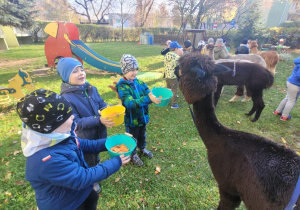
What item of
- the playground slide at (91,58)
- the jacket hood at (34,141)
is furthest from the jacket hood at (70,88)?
the playground slide at (91,58)

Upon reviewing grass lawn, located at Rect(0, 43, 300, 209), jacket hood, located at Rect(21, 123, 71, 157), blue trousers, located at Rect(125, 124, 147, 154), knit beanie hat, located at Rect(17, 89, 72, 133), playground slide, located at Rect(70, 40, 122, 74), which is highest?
knit beanie hat, located at Rect(17, 89, 72, 133)

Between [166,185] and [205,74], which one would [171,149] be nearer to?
[166,185]

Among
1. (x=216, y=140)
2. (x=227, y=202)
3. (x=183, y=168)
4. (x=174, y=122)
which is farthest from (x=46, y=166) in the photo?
(x=174, y=122)

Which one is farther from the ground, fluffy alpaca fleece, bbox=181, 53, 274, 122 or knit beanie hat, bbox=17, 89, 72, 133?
knit beanie hat, bbox=17, 89, 72, 133

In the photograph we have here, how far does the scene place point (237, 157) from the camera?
1.57m

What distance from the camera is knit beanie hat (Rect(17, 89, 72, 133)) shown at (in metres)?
1.01

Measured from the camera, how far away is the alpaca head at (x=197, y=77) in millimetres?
1673

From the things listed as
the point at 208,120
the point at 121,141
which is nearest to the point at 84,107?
the point at 121,141

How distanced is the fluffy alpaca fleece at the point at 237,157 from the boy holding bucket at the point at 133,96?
63 cm

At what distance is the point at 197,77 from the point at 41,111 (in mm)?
1409

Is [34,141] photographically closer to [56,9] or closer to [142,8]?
[142,8]

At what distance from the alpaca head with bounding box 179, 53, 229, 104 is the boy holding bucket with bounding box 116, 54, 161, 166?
531 millimetres

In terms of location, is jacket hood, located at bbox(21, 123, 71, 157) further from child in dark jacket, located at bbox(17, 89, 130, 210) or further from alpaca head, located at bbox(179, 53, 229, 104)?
alpaca head, located at bbox(179, 53, 229, 104)

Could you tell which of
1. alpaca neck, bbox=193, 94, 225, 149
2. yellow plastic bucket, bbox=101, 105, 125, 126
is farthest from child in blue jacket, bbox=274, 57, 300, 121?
yellow plastic bucket, bbox=101, 105, 125, 126
